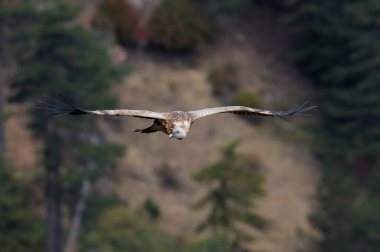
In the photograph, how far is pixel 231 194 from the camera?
36844mm

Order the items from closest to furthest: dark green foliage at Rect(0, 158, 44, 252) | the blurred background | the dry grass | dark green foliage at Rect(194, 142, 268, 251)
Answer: dark green foliage at Rect(0, 158, 44, 252), dark green foliage at Rect(194, 142, 268, 251), the blurred background, the dry grass

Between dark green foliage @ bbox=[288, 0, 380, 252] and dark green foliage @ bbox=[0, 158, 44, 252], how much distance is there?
434 inches

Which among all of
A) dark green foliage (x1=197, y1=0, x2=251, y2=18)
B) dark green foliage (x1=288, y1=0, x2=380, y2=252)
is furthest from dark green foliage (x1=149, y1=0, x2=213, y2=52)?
dark green foliage (x1=288, y1=0, x2=380, y2=252)

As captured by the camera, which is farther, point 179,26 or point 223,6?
point 223,6

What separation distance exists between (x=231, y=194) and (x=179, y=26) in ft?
42.5

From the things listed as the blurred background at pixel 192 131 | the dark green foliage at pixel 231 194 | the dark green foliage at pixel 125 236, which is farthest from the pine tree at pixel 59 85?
the dark green foliage at pixel 231 194

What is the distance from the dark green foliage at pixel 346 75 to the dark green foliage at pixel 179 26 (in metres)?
3.73

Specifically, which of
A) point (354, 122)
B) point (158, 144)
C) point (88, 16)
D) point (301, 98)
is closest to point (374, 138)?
point (354, 122)

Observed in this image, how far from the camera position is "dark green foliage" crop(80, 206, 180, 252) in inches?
1350

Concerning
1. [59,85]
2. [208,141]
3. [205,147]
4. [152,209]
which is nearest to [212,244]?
[152,209]

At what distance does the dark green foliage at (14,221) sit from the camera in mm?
35281

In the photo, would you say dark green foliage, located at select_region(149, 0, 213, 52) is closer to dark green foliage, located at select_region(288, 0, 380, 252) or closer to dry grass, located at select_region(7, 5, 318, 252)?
dry grass, located at select_region(7, 5, 318, 252)

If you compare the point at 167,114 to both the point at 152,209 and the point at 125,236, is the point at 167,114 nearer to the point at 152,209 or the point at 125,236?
the point at 125,236

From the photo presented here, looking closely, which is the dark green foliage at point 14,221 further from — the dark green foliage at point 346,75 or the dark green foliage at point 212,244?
the dark green foliage at point 346,75
